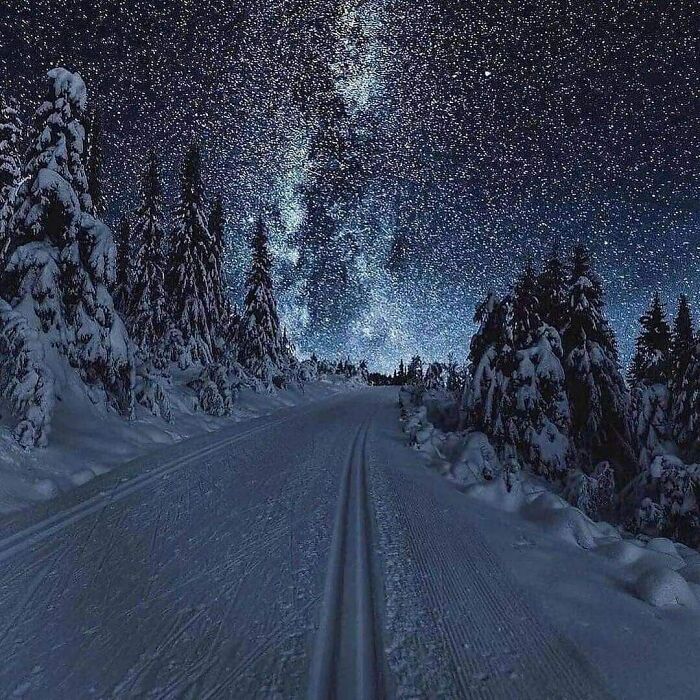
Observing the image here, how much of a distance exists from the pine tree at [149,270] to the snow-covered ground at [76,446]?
13145 mm

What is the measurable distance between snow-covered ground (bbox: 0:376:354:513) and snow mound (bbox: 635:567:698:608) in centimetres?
678

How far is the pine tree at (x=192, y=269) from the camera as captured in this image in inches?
1057

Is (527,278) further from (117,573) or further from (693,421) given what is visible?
(117,573)

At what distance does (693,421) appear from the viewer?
45.5 ft

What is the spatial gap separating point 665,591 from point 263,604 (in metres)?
3.12

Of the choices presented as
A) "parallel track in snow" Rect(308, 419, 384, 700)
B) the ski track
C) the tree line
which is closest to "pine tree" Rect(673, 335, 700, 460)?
the tree line

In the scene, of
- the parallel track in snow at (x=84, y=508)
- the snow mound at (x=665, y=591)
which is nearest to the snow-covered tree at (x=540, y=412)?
the parallel track in snow at (x=84, y=508)

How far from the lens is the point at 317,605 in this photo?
10.3 feet

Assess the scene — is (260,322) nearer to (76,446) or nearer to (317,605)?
(76,446)

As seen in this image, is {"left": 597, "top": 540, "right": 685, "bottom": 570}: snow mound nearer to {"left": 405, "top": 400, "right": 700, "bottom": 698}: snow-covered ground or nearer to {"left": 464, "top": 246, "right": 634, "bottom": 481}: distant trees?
{"left": 405, "top": 400, "right": 700, "bottom": 698}: snow-covered ground

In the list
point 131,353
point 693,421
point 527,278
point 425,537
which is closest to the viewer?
point 425,537

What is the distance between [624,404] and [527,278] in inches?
258

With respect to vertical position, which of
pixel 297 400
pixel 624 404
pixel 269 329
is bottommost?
pixel 297 400

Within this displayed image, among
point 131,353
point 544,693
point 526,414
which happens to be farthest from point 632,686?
point 526,414
